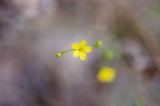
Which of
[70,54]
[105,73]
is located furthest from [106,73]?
[70,54]

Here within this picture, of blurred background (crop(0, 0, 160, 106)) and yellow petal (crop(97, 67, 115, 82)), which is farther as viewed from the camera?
yellow petal (crop(97, 67, 115, 82))

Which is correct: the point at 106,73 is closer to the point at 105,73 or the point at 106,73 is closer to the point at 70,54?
the point at 105,73

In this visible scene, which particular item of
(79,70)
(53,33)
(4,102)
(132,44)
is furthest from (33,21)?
(132,44)

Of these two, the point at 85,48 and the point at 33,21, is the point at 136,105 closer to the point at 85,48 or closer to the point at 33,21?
the point at 85,48

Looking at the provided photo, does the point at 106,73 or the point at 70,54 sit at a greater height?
the point at 70,54

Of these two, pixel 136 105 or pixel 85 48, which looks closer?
pixel 85 48
